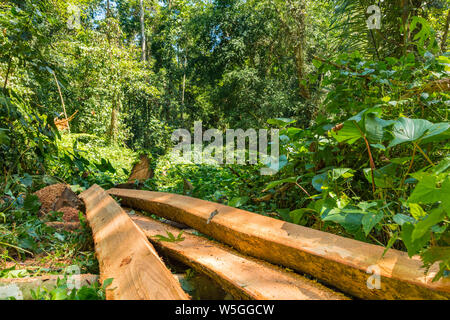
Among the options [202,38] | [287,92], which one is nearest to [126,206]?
[287,92]

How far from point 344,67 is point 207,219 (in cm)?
125

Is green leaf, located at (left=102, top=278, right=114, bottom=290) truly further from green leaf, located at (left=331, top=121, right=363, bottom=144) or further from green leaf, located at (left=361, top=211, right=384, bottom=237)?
green leaf, located at (left=331, top=121, right=363, bottom=144)

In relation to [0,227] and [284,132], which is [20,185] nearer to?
[0,227]

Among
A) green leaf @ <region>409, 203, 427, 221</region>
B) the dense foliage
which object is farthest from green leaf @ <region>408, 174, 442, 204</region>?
green leaf @ <region>409, 203, 427, 221</region>

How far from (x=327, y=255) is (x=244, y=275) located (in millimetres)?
292

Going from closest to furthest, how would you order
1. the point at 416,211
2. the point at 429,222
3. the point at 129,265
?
the point at 429,222
the point at 416,211
the point at 129,265

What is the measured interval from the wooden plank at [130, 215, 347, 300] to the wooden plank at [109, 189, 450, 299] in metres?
0.05

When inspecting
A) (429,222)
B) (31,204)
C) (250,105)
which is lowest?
(31,204)

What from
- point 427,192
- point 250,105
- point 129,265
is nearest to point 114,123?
point 250,105

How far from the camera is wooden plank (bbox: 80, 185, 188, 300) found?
0.77m

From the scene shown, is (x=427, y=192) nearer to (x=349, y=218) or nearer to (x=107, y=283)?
(x=349, y=218)

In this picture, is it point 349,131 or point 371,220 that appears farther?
point 349,131

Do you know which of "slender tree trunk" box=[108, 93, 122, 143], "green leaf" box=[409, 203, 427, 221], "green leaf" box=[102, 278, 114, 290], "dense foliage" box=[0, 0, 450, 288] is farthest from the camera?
"slender tree trunk" box=[108, 93, 122, 143]

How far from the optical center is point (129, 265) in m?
0.92
